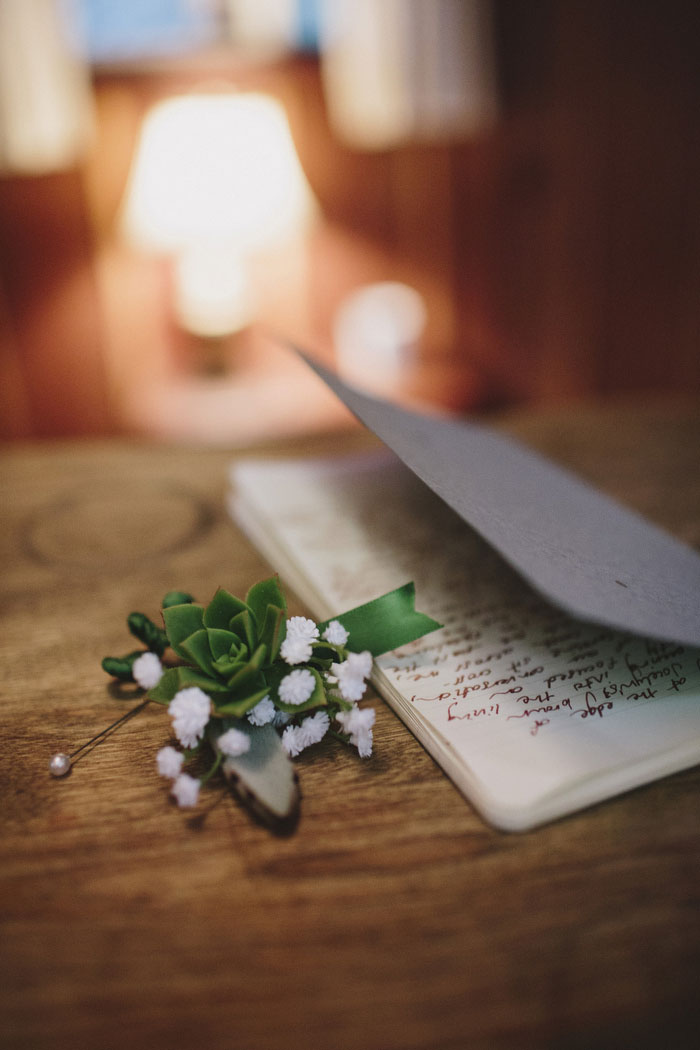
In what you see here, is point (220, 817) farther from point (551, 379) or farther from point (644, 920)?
point (551, 379)

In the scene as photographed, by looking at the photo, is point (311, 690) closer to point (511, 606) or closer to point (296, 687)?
point (296, 687)

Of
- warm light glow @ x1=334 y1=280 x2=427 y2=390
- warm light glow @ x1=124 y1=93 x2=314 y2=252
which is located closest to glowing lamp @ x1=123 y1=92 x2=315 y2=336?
warm light glow @ x1=124 y1=93 x2=314 y2=252

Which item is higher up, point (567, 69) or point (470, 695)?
point (567, 69)

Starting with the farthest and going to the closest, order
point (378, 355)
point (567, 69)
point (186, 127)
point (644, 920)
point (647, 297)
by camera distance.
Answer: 1. point (647, 297)
2. point (567, 69)
3. point (378, 355)
4. point (186, 127)
5. point (644, 920)

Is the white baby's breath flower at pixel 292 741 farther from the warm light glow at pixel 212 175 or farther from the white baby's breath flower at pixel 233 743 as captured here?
the warm light glow at pixel 212 175

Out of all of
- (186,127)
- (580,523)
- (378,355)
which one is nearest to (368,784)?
(580,523)

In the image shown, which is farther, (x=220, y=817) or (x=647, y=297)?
(x=647, y=297)

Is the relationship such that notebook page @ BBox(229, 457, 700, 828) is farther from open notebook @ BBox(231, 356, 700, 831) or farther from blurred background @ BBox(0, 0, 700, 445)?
blurred background @ BBox(0, 0, 700, 445)
